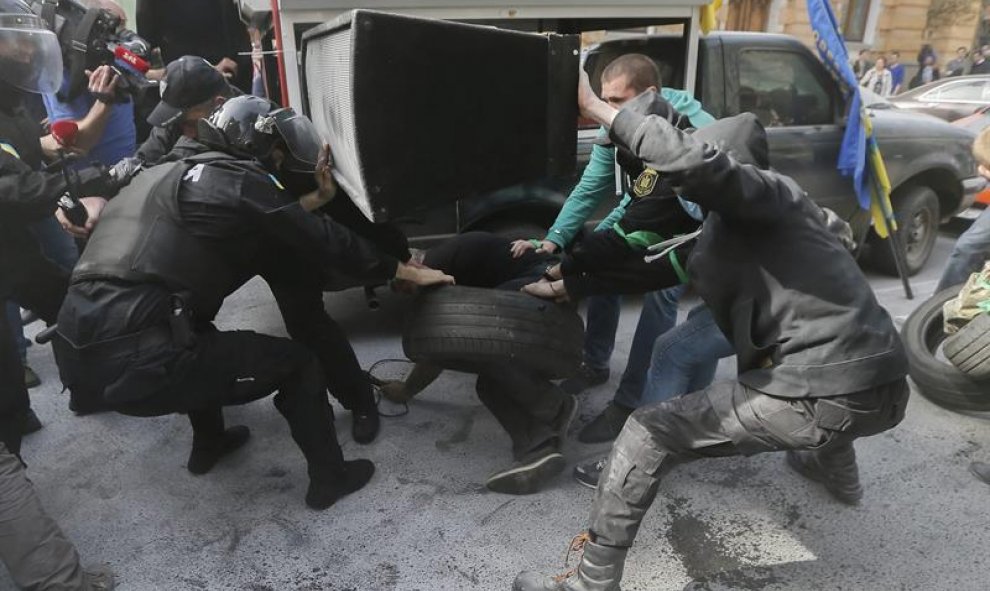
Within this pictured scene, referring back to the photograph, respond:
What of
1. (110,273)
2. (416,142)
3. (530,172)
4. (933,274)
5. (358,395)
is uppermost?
(416,142)

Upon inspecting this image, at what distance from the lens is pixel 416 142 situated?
73.7 inches

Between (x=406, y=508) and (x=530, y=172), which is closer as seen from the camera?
(x=530, y=172)

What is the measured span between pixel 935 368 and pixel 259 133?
3293 mm

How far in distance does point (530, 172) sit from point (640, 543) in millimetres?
1401

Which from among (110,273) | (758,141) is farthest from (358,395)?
(758,141)

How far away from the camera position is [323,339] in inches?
114

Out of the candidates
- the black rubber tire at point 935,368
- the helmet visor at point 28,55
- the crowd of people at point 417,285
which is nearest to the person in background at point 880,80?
the black rubber tire at point 935,368

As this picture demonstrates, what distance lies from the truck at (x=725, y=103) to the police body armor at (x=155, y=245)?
117 cm

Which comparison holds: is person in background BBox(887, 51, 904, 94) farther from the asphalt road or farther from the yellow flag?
the asphalt road

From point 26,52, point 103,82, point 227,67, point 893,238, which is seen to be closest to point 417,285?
point 26,52

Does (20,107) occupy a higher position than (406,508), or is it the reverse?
→ (20,107)

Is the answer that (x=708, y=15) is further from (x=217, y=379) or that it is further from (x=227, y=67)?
(x=227, y=67)

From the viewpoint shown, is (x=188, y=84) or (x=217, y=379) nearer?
(x=217, y=379)

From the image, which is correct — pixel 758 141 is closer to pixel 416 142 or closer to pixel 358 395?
pixel 416 142
